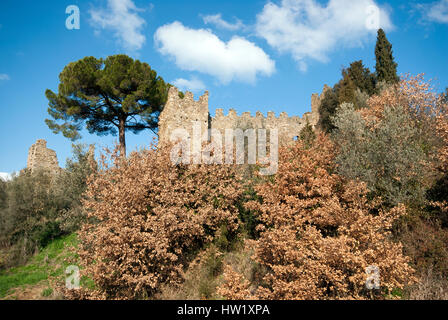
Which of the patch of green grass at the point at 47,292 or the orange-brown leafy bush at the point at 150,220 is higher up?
the orange-brown leafy bush at the point at 150,220

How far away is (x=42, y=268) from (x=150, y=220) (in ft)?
26.4

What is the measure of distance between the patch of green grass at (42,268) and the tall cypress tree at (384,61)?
2479 cm

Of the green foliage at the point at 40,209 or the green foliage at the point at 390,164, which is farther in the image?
the green foliage at the point at 40,209

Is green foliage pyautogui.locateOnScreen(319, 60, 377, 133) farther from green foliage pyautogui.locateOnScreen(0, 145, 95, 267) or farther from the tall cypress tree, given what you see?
green foliage pyautogui.locateOnScreen(0, 145, 95, 267)

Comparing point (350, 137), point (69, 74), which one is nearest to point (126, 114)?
point (69, 74)

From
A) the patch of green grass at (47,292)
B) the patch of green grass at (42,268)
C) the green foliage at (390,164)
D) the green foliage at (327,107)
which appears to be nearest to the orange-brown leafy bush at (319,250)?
the green foliage at (390,164)

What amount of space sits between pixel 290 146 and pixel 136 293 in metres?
7.47

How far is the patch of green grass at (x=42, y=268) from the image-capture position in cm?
1055

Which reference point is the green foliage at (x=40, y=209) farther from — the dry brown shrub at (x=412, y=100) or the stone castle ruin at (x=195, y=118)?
the dry brown shrub at (x=412, y=100)

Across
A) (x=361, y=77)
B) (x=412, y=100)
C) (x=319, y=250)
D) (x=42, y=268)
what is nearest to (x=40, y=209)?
(x=42, y=268)

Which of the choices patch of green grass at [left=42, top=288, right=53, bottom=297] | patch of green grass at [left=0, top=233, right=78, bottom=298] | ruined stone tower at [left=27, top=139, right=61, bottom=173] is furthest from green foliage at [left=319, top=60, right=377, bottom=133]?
ruined stone tower at [left=27, top=139, right=61, bottom=173]

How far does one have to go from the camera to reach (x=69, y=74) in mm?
19188

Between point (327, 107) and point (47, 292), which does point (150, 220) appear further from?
point (327, 107)
